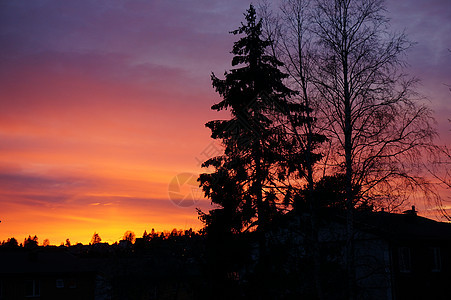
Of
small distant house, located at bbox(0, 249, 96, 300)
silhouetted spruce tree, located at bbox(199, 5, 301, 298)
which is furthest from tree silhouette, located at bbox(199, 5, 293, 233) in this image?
small distant house, located at bbox(0, 249, 96, 300)

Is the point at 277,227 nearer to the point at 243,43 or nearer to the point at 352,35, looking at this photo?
the point at 352,35

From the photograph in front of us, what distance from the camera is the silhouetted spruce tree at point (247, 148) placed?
65.4 ft

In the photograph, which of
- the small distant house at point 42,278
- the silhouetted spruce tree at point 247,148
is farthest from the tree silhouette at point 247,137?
the small distant house at point 42,278

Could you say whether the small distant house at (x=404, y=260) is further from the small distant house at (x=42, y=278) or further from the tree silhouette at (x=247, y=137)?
the small distant house at (x=42, y=278)

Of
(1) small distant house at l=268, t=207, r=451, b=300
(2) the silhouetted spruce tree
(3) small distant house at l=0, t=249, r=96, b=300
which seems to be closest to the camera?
(2) the silhouetted spruce tree

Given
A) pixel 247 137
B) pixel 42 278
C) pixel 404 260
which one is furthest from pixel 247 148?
pixel 42 278

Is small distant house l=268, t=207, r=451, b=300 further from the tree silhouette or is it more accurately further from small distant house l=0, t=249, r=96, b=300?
small distant house l=0, t=249, r=96, b=300

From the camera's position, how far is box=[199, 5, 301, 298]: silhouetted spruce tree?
19.9 m

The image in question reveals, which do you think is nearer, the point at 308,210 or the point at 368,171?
the point at 368,171

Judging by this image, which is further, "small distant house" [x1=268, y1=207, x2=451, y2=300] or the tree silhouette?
"small distant house" [x1=268, y1=207, x2=451, y2=300]

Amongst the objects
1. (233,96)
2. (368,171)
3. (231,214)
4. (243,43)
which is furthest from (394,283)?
(243,43)

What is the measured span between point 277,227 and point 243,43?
13.6 metres

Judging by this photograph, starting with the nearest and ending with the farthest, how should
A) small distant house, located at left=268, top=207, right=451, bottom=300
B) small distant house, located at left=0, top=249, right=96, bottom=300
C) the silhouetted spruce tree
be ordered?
the silhouetted spruce tree → small distant house, located at left=268, top=207, right=451, bottom=300 → small distant house, located at left=0, top=249, right=96, bottom=300

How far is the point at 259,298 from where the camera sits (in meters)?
22.0
